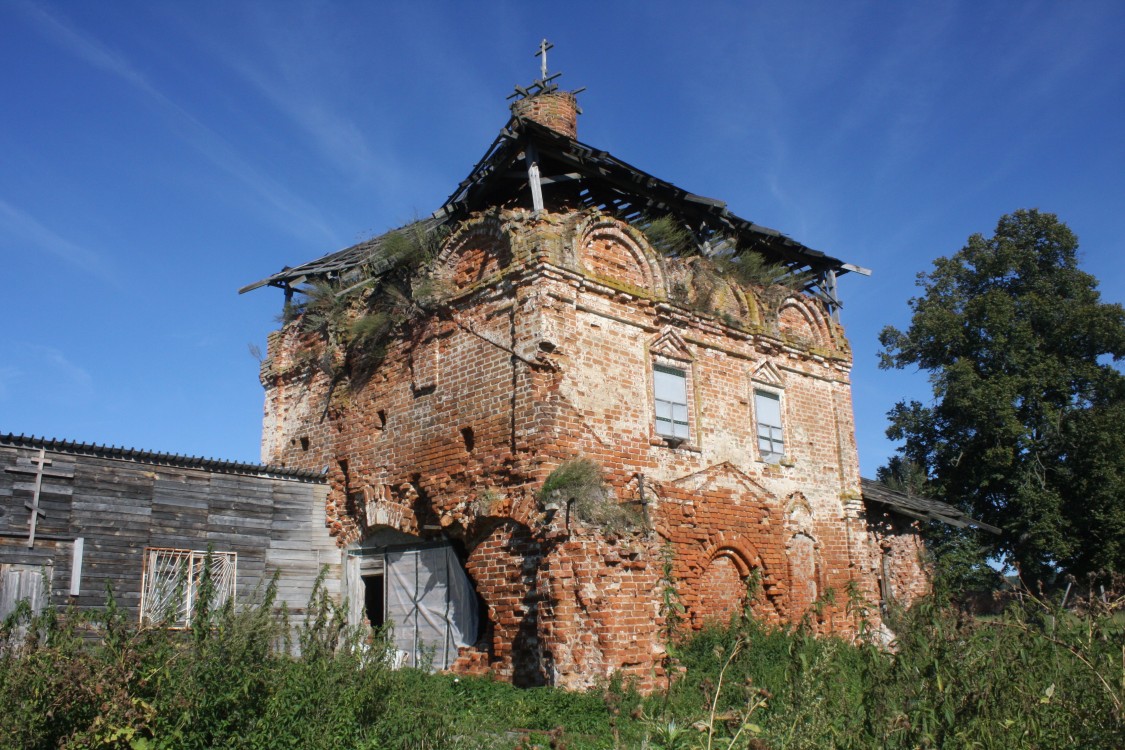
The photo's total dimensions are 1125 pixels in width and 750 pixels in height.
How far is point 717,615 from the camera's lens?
12.3m

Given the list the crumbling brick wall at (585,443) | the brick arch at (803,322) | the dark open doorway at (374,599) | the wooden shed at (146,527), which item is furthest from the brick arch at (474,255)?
the brick arch at (803,322)

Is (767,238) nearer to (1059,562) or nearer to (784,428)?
(784,428)

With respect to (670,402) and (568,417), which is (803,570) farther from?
(568,417)

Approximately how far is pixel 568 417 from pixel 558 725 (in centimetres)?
533

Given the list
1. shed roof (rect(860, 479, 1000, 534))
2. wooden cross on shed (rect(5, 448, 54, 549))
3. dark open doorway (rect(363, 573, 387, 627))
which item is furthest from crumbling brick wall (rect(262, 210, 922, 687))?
wooden cross on shed (rect(5, 448, 54, 549))

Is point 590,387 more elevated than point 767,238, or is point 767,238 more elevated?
point 767,238

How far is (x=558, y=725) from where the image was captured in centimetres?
625

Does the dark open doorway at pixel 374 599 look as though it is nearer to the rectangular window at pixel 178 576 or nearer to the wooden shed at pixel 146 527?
the wooden shed at pixel 146 527

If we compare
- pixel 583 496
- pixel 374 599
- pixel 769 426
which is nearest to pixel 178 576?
pixel 374 599

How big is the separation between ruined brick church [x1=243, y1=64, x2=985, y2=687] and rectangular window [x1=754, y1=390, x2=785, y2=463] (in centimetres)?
4

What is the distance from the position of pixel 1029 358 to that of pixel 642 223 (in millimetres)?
13813

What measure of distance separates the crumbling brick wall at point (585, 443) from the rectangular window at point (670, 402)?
12 centimetres

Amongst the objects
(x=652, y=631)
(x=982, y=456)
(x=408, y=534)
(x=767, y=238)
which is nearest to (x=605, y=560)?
(x=652, y=631)

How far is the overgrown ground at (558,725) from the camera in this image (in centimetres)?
408
